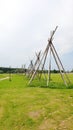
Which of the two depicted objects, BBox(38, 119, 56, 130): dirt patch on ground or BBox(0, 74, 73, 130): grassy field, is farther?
BBox(0, 74, 73, 130): grassy field

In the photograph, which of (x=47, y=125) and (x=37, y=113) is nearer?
(x=47, y=125)

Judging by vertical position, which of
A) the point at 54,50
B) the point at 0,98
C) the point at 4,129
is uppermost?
the point at 54,50

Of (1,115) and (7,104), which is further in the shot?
(7,104)

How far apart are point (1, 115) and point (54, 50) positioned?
51.9ft

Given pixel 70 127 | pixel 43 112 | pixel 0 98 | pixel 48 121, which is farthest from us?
pixel 0 98

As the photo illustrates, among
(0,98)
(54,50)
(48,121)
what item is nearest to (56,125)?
(48,121)

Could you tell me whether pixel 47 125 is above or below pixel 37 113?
below

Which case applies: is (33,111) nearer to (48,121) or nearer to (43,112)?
(43,112)

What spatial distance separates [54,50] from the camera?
92.8 feet

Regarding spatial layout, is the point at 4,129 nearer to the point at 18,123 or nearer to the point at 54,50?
the point at 18,123

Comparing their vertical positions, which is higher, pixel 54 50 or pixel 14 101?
pixel 54 50

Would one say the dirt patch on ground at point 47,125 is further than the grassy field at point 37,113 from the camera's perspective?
No

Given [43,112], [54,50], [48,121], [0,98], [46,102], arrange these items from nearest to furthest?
1. [48,121]
2. [43,112]
3. [46,102]
4. [0,98]
5. [54,50]

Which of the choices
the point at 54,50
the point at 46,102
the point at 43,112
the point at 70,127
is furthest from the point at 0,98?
the point at 54,50
